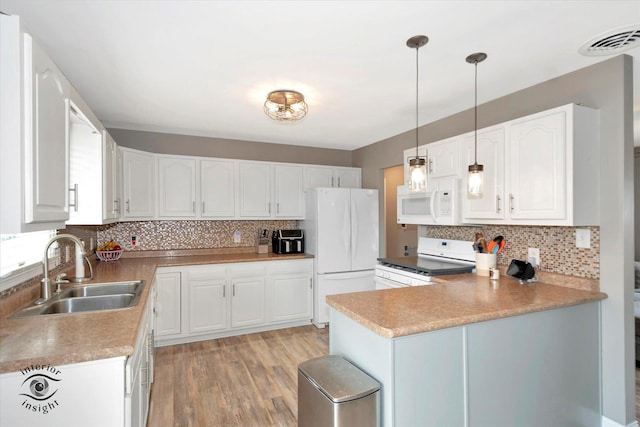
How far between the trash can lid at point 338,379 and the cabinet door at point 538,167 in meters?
1.65

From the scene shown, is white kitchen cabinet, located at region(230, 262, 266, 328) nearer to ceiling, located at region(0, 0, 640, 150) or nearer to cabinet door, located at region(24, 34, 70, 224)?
ceiling, located at region(0, 0, 640, 150)

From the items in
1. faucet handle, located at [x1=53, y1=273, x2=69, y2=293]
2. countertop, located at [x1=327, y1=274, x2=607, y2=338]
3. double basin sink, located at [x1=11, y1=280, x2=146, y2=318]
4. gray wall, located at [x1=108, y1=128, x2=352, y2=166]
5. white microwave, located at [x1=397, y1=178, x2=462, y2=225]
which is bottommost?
double basin sink, located at [x1=11, y1=280, x2=146, y2=318]

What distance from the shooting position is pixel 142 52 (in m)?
2.12

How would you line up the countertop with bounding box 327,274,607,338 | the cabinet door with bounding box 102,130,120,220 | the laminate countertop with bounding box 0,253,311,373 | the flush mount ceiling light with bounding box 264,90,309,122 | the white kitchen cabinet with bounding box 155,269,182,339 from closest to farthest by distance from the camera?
the laminate countertop with bounding box 0,253,311,373 → the countertop with bounding box 327,274,607,338 → the cabinet door with bounding box 102,130,120,220 → the flush mount ceiling light with bounding box 264,90,309,122 → the white kitchen cabinet with bounding box 155,269,182,339

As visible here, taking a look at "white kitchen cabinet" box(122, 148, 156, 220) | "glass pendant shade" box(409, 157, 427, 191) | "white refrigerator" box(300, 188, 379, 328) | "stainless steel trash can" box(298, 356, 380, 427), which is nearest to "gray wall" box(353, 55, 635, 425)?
"glass pendant shade" box(409, 157, 427, 191)

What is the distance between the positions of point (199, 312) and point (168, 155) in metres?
1.84

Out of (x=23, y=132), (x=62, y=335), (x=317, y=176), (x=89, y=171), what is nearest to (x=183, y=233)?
(x=89, y=171)

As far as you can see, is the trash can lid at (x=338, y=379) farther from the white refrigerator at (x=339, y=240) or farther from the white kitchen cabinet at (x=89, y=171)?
the white refrigerator at (x=339, y=240)

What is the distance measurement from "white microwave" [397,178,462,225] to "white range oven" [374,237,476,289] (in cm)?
40

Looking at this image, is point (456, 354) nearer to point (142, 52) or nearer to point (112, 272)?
point (142, 52)

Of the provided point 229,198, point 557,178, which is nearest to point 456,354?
point 557,178

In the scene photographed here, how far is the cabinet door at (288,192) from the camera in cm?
448

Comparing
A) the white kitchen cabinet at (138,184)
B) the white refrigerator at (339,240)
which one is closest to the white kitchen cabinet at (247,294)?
the white refrigerator at (339,240)

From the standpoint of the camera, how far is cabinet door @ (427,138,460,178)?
298 centimetres
